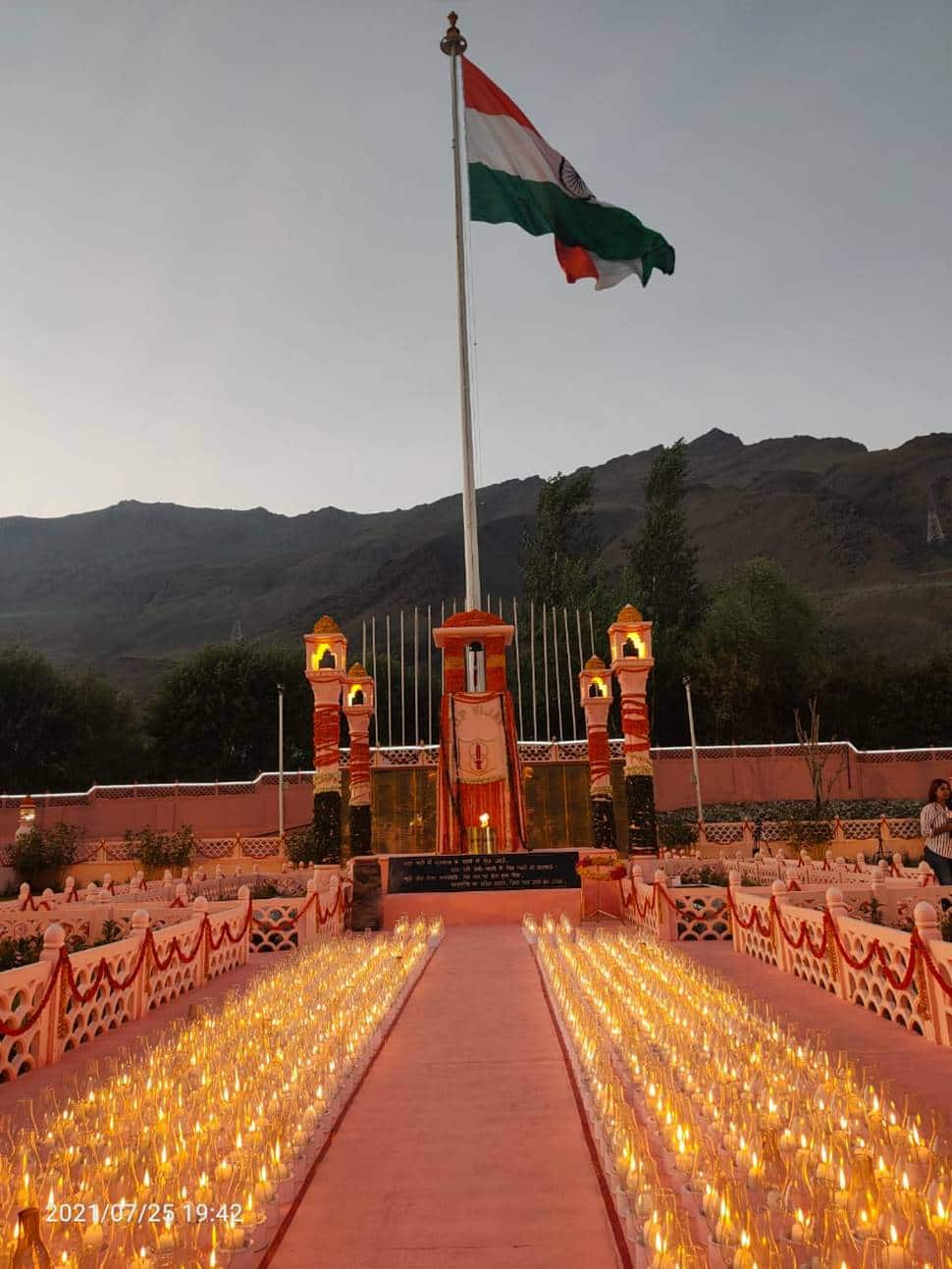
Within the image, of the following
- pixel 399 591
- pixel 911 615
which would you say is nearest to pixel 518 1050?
pixel 911 615

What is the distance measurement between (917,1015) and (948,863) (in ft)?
16.0

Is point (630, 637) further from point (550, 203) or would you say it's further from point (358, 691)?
point (550, 203)

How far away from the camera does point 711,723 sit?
4003cm

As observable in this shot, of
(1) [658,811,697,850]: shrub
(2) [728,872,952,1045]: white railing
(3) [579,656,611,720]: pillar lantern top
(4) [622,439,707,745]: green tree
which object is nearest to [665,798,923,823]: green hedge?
(1) [658,811,697,850]: shrub

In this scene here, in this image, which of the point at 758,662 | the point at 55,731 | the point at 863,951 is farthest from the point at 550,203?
the point at 55,731

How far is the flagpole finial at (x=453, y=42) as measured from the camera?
23.0 metres

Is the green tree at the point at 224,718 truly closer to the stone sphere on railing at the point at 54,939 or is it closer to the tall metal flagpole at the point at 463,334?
the tall metal flagpole at the point at 463,334

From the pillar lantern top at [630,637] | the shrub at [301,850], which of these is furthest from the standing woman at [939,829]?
the shrub at [301,850]

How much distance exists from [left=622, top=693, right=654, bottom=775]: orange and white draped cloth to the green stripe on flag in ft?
33.7

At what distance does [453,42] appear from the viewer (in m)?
23.0

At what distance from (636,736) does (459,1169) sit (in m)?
15.9

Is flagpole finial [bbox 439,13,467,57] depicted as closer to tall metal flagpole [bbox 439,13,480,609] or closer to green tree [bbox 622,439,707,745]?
tall metal flagpole [bbox 439,13,480,609]

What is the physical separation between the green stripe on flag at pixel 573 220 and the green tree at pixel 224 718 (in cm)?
2519

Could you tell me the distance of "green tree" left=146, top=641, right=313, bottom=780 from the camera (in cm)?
3900
